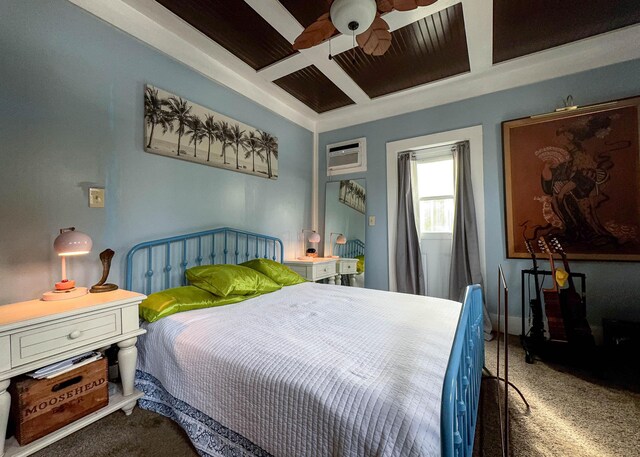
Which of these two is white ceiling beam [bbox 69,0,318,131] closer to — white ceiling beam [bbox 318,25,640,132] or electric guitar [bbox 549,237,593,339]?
white ceiling beam [bbox 318,25,640,132]

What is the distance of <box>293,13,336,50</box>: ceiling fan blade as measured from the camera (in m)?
1.58

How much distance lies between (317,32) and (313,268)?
224 centimetres

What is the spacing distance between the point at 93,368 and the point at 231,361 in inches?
35.6

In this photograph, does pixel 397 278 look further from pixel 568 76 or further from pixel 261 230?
pixel 568 76

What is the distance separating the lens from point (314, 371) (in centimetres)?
96

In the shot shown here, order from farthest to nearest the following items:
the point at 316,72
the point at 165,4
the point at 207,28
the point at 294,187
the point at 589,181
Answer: the point at 294,187 < the point at 316,72 < the point at 589,181 < the point at 207,28 < the point at 165,4

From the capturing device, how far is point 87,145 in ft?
5.73

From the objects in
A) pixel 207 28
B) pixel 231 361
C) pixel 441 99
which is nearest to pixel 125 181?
pixel 207 28

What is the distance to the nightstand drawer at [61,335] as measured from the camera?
1123 mm

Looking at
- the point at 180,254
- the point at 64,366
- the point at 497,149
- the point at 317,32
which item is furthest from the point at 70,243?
the point at 497,149

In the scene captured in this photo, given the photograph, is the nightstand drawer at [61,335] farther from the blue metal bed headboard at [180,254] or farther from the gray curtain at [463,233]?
the gray curtain at [463,233]

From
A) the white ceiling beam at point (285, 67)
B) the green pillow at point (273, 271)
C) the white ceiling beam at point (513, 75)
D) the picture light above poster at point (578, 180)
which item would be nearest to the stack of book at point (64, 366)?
the green pillow at point (273, 271)

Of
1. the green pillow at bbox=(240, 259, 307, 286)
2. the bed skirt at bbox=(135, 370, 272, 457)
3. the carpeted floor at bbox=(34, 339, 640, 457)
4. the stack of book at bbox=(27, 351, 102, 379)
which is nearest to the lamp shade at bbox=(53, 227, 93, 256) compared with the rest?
the stack of book at bbox=(27, 351, 102, 379)

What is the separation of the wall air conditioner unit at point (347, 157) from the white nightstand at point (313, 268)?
4.34ft
